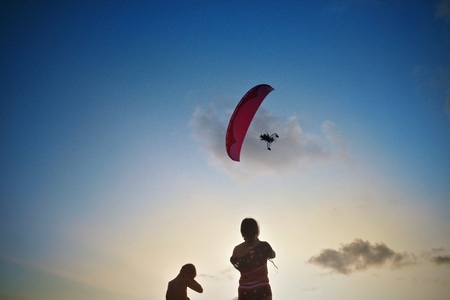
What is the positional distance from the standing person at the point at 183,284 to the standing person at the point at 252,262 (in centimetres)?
189

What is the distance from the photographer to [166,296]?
633 centimetres

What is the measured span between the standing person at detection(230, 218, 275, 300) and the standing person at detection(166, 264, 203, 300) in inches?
74.6

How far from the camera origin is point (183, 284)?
20.8 ft

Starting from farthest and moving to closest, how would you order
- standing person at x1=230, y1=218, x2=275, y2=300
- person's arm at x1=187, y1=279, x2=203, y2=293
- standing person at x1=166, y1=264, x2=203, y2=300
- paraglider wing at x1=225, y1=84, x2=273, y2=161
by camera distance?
paraglider wing at x1=225, y1=84, x2=273, y2=161 → person's arm at x1=187, y1=279, x2=203, y2=293 → standing person at x1=166, y1=264, x2=203, y2=300 → standing person at x1=230, y1=218, x2=275, y2=300

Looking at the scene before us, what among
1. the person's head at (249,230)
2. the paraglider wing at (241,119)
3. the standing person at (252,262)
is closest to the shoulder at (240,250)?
the standing person at (252,262)

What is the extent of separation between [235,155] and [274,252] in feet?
19.8

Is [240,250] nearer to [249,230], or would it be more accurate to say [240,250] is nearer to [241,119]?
[249,230]

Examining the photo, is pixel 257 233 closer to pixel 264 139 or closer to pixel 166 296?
pixel 166 296

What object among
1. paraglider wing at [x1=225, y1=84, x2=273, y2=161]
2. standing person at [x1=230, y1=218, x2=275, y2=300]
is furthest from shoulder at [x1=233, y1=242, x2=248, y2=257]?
paraglider wing at [x1=225, y1=84, x2=273, y2=161]

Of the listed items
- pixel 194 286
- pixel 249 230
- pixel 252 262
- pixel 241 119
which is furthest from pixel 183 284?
pixel 241 119

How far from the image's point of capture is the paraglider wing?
10.4m

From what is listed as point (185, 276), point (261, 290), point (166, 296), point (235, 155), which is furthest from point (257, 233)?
point (235, 155)

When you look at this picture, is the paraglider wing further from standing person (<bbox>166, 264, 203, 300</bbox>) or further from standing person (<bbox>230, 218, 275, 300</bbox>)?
standing person (<bbox>230, 218, 275, 300</bbox>)

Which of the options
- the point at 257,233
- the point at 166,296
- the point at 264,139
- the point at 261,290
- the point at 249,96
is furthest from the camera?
the point at 264,139
